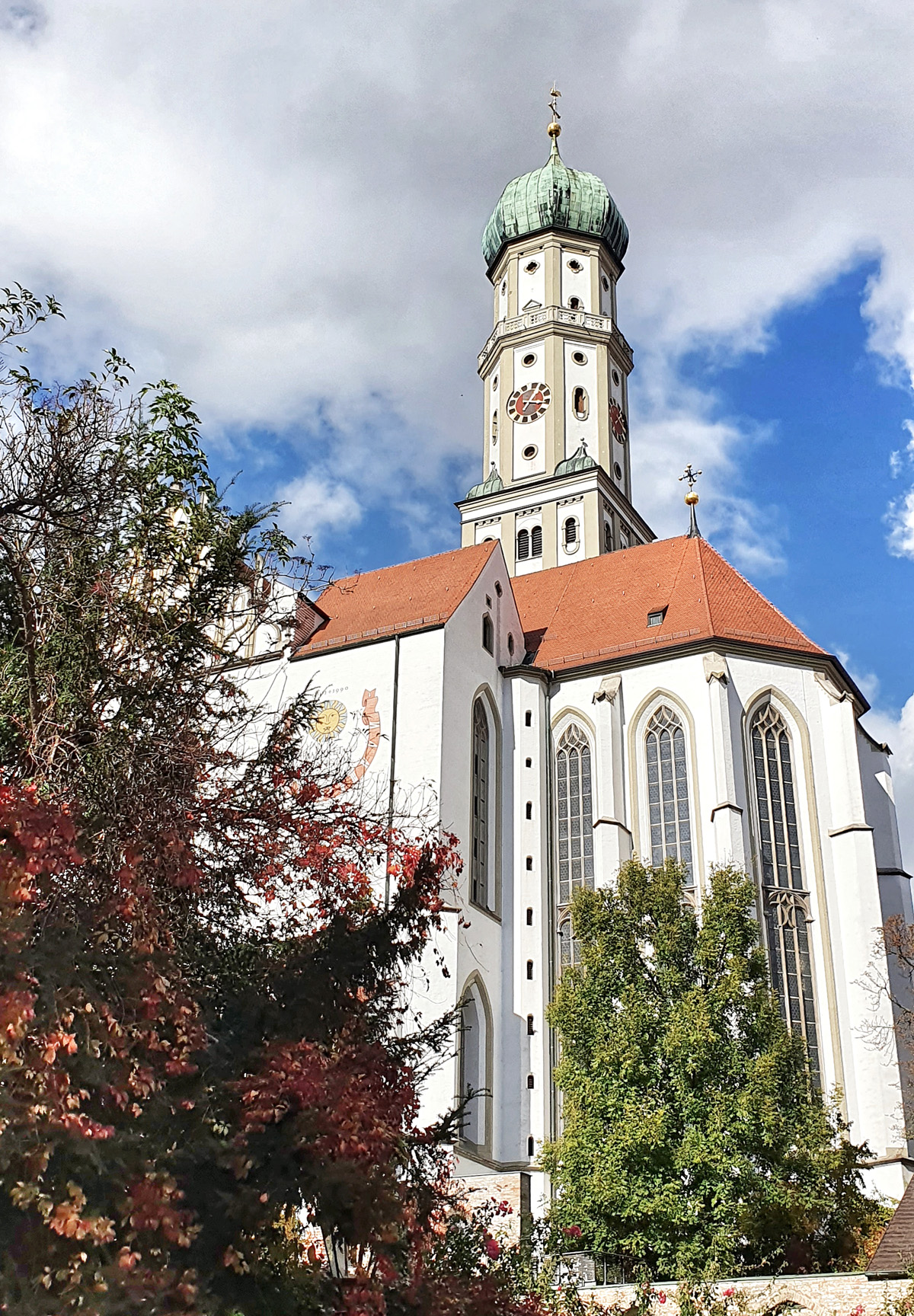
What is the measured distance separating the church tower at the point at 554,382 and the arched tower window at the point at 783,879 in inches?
621

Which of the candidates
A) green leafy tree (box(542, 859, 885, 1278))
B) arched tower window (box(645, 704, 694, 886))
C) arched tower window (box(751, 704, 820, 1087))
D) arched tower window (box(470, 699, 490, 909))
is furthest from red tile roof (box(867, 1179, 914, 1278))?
arched tower window (box(470, 699, 490, 909))

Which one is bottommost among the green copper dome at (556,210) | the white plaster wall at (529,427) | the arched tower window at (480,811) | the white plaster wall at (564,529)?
the arched tower window at (480,811)

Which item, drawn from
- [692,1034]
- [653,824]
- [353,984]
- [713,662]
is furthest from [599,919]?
[353,984]

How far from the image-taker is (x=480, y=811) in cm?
2675

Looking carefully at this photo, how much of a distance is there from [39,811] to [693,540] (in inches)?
1106

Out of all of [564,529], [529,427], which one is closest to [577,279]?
[529,427]

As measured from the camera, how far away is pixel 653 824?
88.3 feet

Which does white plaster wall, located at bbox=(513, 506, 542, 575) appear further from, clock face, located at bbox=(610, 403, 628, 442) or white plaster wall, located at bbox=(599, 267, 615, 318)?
white plaster wall, located at bbox=(599, 267, 615, 318)

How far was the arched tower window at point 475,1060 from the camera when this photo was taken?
23.7m

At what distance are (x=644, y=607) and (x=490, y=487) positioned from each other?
1573 centimetres

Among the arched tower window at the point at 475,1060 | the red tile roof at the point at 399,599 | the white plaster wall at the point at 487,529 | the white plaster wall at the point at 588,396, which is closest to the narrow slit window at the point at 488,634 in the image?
the red tile roof at the point at 399,599

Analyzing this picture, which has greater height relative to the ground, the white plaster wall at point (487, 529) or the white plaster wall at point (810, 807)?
the white plaster wall at point (487, 529)

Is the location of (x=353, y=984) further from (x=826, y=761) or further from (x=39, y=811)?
(x=826, y=761)

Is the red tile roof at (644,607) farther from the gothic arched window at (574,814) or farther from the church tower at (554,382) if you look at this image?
the church tower at (554,382)
